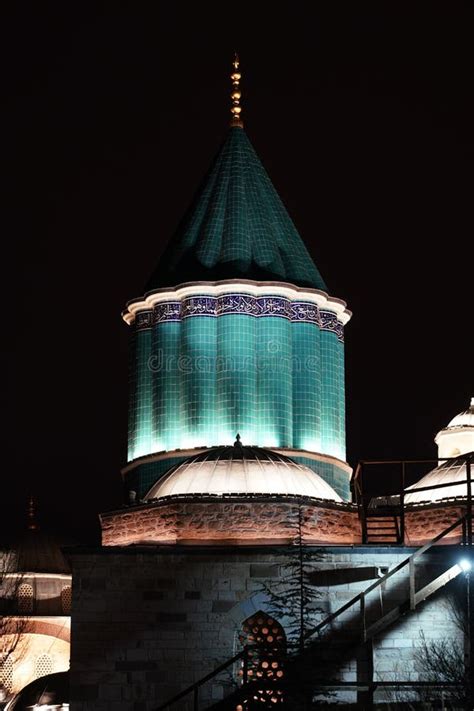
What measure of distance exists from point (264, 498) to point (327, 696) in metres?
5.41

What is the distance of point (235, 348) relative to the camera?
3556 centimetres

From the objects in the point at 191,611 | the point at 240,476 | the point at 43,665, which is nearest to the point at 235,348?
the point at 240,476

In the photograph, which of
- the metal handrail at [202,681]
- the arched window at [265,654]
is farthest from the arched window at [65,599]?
the metal handrail at [202,681]

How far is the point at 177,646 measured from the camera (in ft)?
92.6

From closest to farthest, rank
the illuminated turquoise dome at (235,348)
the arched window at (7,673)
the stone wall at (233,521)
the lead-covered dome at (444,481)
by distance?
the stone wall at (233,521), the lead-covered dome at (444,481), the illuminated turquoise dome at (235,348), the arched window at (7,673)

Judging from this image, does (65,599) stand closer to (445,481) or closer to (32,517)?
(32,517)

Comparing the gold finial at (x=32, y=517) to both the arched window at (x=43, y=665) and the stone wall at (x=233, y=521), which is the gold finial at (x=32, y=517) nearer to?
the arched window at (x=43, y=665)

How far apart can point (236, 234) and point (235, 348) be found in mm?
2926

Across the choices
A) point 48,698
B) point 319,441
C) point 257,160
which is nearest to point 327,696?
point 319,441

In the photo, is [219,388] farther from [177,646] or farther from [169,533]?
[177,646]

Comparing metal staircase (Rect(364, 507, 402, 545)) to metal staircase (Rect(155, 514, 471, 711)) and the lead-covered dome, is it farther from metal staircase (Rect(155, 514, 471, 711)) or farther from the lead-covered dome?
metal staircase (Rect(155, 514, 471, 711))

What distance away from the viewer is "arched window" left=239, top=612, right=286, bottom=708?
25828 millimetres

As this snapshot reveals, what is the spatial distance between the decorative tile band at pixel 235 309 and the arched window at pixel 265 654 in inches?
349

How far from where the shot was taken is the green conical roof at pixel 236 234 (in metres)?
36.8
